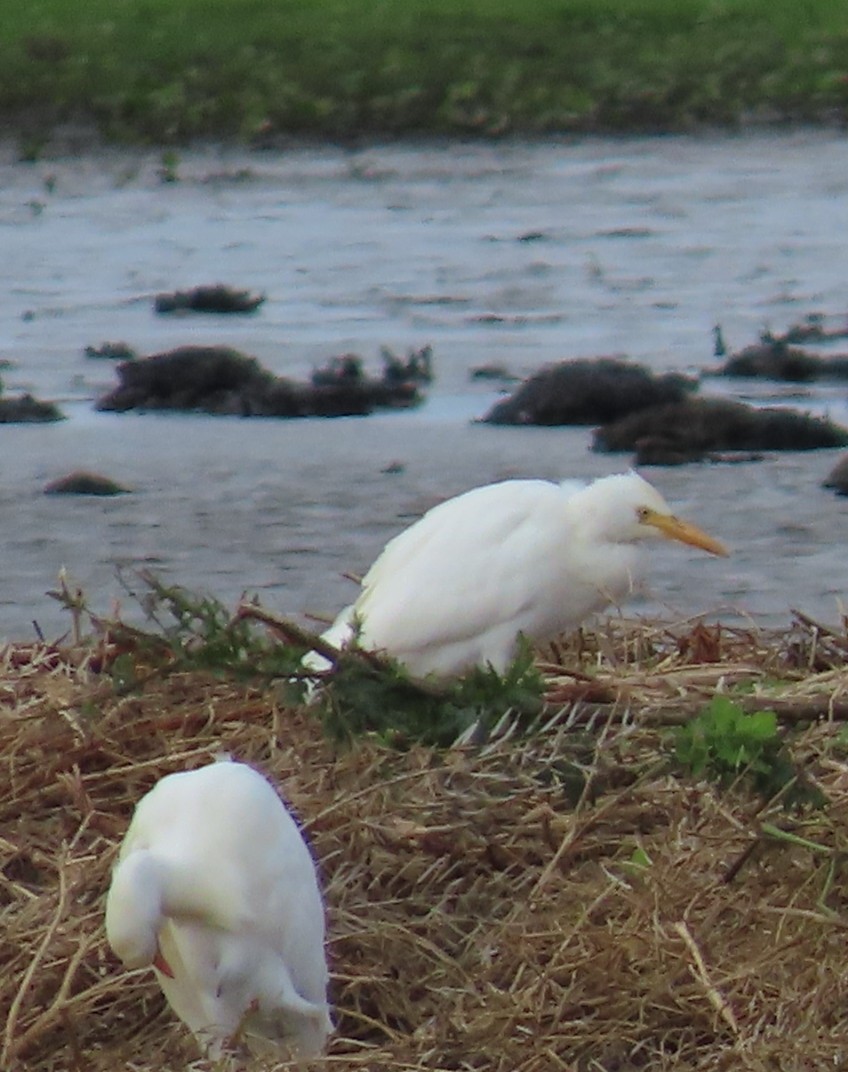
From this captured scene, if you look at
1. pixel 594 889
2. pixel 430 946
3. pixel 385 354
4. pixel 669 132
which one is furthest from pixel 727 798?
pixel 669 132

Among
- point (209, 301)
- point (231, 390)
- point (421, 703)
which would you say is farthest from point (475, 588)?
point (209, 301)

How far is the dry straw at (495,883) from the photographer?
12.8 ft

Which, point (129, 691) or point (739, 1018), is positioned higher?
point (129, 691)

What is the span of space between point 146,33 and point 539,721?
25664 millimetres

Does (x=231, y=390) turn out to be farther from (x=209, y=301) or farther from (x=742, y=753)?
(x=742, y=753)

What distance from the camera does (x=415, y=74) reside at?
25.8 metres

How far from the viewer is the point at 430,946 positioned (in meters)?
4.11

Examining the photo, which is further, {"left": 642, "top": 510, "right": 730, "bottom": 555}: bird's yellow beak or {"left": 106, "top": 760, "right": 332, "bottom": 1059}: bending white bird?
{"left": 642, "top": 510, "right": 730, "bottom": 555}: bird's yellow beak

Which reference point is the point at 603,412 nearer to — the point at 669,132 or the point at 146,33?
the point at 669,132

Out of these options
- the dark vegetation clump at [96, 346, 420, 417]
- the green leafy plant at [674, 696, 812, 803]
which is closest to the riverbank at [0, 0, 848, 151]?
the dark vegetation clump at [96, 346, 420, 417]

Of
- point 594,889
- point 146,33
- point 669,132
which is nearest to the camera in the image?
point 594,889

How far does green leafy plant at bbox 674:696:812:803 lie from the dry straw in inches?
2.3

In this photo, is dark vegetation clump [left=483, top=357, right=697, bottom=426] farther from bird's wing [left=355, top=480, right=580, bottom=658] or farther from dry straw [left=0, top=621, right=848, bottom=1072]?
dry straw [left=0, top=621, right=848, bottom=1072]

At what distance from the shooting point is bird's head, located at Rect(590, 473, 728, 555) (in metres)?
5.47
